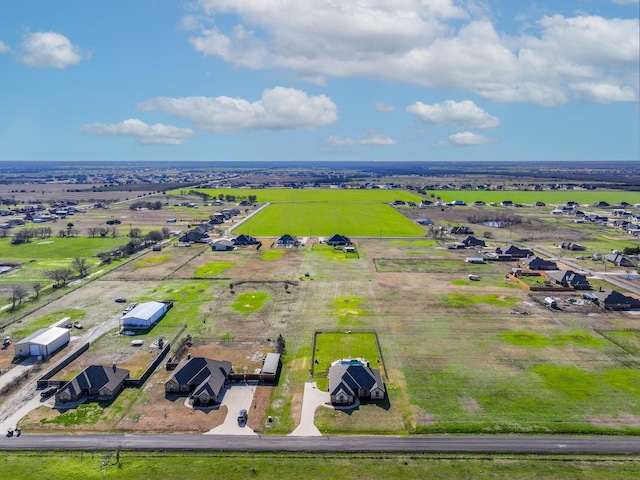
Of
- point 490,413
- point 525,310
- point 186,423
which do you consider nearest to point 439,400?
point 490,413

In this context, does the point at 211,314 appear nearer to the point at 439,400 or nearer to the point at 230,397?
the point at 230,397

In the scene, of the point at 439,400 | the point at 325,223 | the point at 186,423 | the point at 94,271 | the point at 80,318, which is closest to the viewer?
the point at 186,423

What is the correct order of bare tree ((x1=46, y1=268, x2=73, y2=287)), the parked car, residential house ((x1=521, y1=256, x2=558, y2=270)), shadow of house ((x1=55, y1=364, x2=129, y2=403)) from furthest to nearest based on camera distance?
residential house ((x1=521, y1=256, x2=558, y2=270)) → bare tree ((x1=46, y1=268, x2=73, y2=287)) → shadow of house ((x1=55, y1=364, x2=129, y2=403)) → the parked car

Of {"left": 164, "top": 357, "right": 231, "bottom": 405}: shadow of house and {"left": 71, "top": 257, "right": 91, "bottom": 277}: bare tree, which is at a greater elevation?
{"left": 71, "top": 257, "right": 91, "bottom": 277}: bare tree

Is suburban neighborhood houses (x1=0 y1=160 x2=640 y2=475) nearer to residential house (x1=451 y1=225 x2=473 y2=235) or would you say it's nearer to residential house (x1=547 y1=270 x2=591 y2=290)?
residential house (x1=547 y1=270 x2=591 y2=290)

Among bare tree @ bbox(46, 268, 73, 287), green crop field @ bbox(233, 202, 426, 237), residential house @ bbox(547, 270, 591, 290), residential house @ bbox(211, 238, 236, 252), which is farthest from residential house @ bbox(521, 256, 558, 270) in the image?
bare tree @ bbox(46, 268, 73, 287)

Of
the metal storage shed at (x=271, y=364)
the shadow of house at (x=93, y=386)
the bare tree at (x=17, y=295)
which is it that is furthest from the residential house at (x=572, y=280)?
the bare tree at (x=17, y=295)
